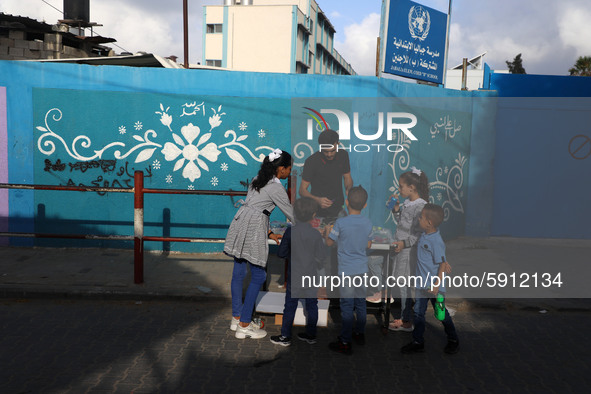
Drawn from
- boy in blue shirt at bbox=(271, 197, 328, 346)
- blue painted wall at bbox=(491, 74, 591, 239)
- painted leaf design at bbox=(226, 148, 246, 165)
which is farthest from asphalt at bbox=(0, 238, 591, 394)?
blue painted wall at bbox=(491, 74, 591, 239)

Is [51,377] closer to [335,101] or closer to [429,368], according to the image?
[429,368]

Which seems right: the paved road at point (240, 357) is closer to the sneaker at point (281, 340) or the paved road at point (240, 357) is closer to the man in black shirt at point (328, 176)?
the sneaker at point (281, 340)

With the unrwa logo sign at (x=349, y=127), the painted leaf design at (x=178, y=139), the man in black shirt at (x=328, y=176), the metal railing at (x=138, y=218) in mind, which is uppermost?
the unrwa logo sign at (x=349, y=127)

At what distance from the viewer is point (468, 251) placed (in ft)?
28.1

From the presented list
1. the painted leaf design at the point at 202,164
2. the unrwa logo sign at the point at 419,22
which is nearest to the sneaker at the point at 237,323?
the painted leaf design at the point at 202,164

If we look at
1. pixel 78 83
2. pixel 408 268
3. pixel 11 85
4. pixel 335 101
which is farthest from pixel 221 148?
pixel 408 268

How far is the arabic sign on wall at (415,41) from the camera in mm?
8508

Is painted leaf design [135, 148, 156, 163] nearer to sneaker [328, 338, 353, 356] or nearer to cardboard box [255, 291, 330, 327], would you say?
cardboard box [255, 291, 330, 327]

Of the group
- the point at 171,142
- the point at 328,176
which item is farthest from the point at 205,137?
the point at 328,176

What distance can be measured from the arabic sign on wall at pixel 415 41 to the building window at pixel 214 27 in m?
36.5

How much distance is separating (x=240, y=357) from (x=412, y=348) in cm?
150

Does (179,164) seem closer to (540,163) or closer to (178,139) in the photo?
(178,139)

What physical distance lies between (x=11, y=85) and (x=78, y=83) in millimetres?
1035

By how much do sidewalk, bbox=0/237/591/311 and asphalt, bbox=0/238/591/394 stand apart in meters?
0.02
